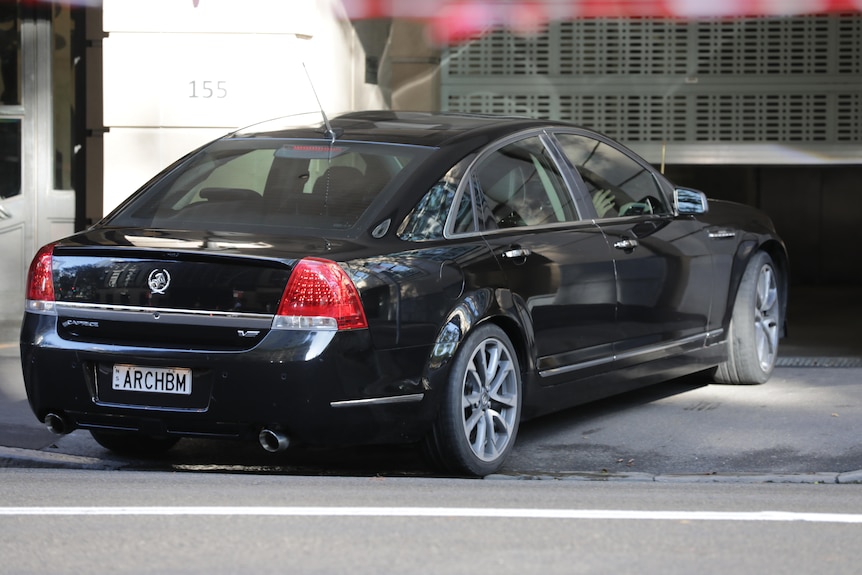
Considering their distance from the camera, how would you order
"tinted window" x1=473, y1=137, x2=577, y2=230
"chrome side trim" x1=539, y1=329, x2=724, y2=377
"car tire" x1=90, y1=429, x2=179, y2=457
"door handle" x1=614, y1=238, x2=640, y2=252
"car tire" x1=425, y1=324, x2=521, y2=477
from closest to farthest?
1. "car tire" x1=425, y1=324, x2=521, y2=477
2. "tinted window" x1=473, y1=137, x2=577, y2=230
3. "chrome side trim" x1=539, y1=329, x2=724, y2=377
4. "car tire" x1=90, y1=429, x2=179, y2=457
5. "door handle" x1=614, y1=238, x2=640, y2=252

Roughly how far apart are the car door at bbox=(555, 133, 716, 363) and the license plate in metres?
2.36

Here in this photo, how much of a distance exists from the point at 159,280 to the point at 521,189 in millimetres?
1907

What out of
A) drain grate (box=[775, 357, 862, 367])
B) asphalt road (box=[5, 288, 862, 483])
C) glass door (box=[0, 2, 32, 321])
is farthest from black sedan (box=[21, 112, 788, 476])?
glass door (box=[0, 2, 32, 321])

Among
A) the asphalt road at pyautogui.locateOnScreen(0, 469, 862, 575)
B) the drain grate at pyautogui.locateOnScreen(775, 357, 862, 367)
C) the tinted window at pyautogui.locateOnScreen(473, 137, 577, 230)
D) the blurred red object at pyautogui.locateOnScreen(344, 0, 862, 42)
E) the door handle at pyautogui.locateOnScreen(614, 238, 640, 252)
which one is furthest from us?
the blurred red object at pyautogui.locateOnScreen(344, 0, 862, 42)

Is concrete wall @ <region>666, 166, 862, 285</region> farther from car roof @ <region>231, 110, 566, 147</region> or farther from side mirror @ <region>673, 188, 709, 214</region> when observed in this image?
car roof @ <region>231, 110, 566, 147</region>

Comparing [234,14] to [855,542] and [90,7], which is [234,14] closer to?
[90,7]

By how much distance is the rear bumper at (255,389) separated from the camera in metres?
6.55

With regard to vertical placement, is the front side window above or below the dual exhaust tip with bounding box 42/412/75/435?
above

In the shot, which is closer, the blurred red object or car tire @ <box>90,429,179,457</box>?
car tire @ <box>90,429,179,457</box>

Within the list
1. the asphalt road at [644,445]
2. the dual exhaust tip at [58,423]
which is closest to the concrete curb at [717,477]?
the asphalt road at [644,445]

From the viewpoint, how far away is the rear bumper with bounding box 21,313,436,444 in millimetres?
6547

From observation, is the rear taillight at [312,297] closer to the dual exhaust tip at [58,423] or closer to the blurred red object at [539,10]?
the dual exhaust tip at [58,423]

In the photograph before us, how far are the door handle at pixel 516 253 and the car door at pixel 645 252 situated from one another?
0.79 meters

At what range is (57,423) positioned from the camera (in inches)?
277
